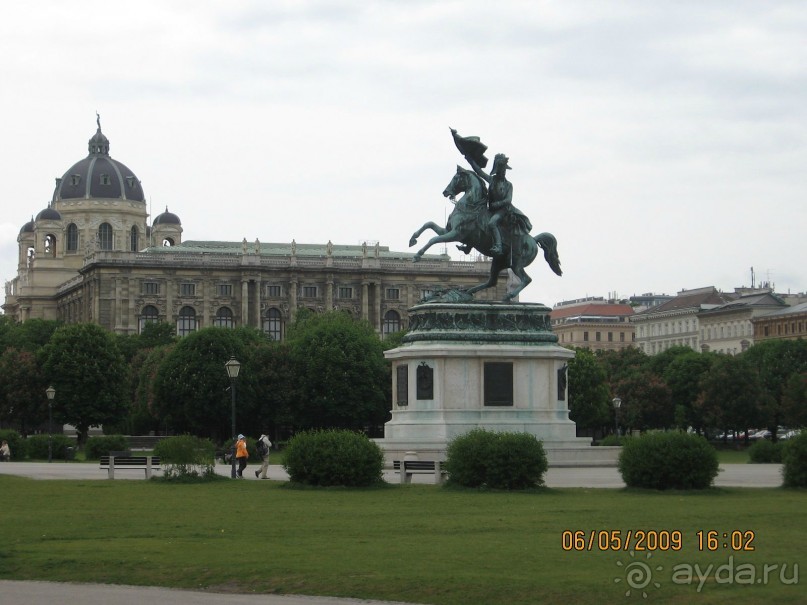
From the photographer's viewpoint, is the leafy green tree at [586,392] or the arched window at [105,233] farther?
the arched window at [105,233]

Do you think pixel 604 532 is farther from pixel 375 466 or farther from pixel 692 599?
pixel 375 466

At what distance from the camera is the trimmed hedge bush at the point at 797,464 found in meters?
33.8

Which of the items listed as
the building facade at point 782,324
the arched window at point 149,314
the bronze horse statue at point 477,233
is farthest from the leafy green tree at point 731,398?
the arched window at point 149,314

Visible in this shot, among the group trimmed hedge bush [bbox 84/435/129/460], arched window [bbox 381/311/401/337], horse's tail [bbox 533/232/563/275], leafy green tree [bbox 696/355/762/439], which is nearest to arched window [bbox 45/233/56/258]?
arched window [bbox 381/311/401/337]

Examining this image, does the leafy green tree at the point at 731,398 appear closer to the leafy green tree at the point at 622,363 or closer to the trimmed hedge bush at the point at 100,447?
the leafy green tree at the point at 622,363

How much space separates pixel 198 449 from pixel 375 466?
6.06m

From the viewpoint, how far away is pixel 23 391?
97.1 metres

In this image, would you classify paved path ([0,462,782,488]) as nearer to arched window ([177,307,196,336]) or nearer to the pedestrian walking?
the pedestrian walking

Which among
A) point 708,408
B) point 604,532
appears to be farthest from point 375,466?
point 708,408

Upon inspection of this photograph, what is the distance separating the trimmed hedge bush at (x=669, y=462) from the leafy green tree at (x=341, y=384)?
61.5 metres

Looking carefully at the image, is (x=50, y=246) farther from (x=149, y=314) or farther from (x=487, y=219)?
(x=487, y=219)

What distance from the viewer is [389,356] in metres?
47.0

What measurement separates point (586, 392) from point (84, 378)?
30016 mm

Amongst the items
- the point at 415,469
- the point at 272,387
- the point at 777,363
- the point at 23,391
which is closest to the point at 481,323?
the point at 415,469
